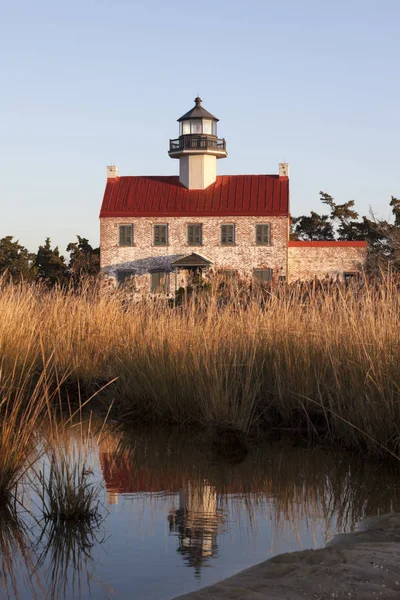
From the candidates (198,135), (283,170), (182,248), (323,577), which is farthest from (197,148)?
(323,577)

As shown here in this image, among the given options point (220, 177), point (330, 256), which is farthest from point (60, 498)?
point (220, 177)

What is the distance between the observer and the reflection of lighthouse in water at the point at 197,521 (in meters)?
4.00

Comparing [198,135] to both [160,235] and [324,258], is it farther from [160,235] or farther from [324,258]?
→ [324,258]

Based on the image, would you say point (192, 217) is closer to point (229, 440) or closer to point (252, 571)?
point (229, 440)

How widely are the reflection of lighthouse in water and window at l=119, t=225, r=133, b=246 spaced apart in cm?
3444

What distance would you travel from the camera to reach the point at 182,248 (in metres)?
39.3

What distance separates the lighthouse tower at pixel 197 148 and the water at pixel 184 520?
110 ft

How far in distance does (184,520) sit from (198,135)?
120 feet

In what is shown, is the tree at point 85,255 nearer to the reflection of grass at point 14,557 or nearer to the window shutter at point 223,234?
the window shutter at point 223,234

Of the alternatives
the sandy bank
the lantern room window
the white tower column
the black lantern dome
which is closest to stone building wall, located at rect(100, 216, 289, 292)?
the white tower column

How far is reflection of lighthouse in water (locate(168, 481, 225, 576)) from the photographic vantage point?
4000 millimetres

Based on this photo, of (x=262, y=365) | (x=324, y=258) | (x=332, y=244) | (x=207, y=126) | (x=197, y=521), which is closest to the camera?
(x=197, y=521)

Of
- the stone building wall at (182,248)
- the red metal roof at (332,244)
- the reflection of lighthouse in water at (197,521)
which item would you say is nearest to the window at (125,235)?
the stone building wall at (182,248)

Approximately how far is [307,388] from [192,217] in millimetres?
32388
